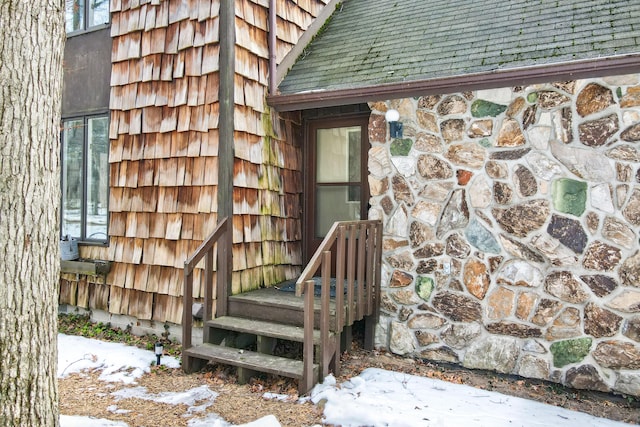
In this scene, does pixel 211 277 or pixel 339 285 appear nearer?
pixel 339 285

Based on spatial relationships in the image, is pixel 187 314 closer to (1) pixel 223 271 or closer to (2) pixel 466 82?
(1) pixel 223 271

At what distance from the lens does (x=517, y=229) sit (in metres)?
3.67

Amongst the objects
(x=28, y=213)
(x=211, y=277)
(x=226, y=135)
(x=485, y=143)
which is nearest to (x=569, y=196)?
(x=485, y=143)

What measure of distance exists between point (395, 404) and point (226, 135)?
2663 millimetres

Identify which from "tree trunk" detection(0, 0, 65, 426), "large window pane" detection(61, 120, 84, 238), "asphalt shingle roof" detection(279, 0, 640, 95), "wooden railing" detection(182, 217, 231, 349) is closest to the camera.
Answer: "tree trunk" detection(0, 0, 65, 426)

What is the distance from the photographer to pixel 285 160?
4895mm

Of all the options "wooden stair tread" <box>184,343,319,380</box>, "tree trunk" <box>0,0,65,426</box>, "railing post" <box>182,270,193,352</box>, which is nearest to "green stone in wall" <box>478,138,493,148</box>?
"wooden stair tread" <box>184,343,319,380</box>

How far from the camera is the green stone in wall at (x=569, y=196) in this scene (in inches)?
136

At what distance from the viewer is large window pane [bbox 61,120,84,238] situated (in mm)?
5324

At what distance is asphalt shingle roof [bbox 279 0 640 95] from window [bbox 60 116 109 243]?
225 cm

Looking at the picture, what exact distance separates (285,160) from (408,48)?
171cm

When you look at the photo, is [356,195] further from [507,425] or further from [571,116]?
[507,425]

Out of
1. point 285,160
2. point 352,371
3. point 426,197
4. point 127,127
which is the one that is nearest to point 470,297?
point 426,197

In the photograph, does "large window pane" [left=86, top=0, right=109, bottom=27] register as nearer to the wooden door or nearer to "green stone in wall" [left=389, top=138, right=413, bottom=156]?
the wooden door
